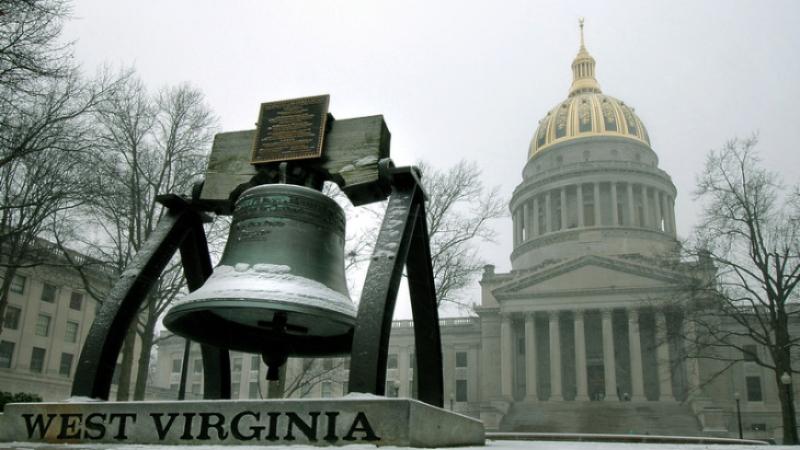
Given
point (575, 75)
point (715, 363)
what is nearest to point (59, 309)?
point (715, 363)

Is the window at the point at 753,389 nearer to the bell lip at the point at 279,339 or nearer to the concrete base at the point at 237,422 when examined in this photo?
the bell lip at the point at 279,339

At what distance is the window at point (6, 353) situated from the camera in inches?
1634

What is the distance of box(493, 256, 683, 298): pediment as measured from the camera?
59.8 meters

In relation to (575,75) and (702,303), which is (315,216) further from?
(575,75)

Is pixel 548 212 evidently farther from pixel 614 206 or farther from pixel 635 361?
pixel 635 361

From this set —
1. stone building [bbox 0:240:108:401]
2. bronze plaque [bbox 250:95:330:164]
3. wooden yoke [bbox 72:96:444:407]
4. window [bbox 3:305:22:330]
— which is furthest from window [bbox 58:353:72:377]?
bronze plaque [bbox 250:95:330:164]

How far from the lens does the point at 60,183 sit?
736 inches

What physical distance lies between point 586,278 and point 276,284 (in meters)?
58.3

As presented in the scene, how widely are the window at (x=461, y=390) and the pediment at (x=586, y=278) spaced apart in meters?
12.1

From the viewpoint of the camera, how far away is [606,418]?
160 ft

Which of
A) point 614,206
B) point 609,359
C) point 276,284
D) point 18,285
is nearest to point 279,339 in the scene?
point 276,284

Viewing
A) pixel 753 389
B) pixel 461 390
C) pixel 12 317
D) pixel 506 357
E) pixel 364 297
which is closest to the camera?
pixel 364 297

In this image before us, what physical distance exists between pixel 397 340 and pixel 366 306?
2661 inches

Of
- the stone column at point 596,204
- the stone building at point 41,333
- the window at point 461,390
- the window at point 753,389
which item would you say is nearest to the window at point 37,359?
the stone building at point 41,333
